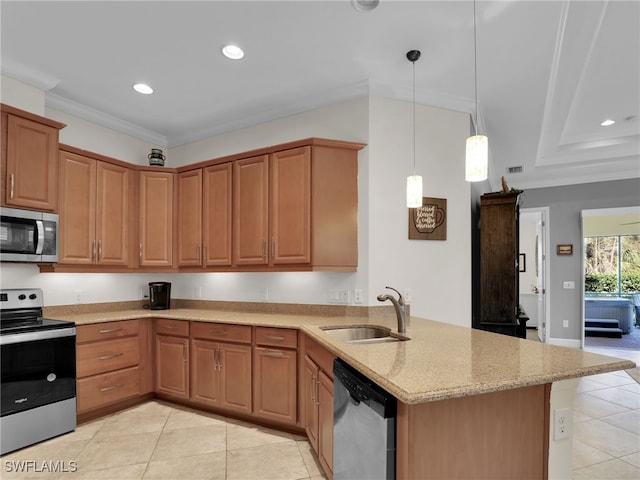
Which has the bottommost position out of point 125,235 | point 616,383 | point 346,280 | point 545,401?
point 616,383

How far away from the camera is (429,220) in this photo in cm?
332

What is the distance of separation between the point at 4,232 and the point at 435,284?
3497mm

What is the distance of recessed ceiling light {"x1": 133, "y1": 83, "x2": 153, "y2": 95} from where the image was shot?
3.24 meters

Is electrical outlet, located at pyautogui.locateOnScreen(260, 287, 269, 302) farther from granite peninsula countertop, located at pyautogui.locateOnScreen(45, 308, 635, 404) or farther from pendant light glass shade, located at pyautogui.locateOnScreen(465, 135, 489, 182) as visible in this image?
pendant light glass shade, located at pyautogui.locateOnScreen(465, 135, 489, 182)

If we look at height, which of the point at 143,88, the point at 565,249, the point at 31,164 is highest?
the point at 143,88

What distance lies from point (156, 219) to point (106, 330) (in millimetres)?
1221

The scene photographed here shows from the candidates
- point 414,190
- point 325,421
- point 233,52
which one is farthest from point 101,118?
point 325,421

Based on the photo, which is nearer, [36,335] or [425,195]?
[36,335]

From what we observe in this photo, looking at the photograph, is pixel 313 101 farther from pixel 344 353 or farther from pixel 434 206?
pixel 344 353

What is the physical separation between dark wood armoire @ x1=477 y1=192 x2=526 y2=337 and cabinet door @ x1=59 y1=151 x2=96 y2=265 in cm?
399

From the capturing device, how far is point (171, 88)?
329 cm

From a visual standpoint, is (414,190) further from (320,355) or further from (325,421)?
(325,421)

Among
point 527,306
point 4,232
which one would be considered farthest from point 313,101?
point 527,306

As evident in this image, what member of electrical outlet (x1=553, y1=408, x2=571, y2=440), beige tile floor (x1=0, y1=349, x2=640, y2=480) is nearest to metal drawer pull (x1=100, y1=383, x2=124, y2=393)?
beige tile floor (x1=0, y1=349, x2=640, y2=480)
